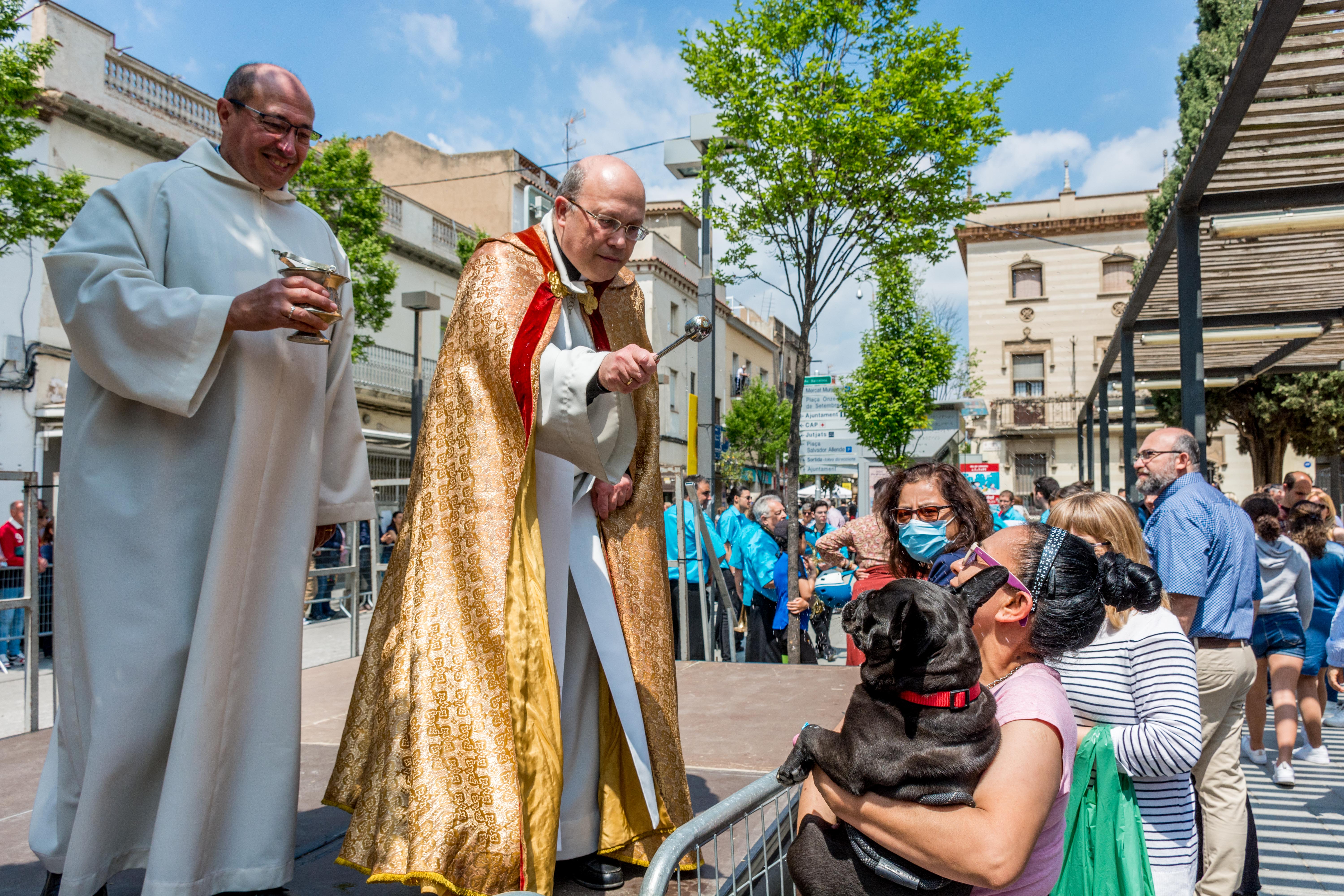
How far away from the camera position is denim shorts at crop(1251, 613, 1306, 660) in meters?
6.25

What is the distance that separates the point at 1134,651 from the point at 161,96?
20.3 m

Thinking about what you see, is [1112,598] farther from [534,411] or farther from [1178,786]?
[534,411]

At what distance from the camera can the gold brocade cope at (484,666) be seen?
2434 millimetres

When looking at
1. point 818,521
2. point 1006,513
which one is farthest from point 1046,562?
point 818,521

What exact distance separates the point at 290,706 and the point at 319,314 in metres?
1.02

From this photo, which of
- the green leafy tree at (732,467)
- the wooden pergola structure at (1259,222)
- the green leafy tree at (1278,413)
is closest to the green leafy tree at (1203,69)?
the green leafy tree at (1278,413)

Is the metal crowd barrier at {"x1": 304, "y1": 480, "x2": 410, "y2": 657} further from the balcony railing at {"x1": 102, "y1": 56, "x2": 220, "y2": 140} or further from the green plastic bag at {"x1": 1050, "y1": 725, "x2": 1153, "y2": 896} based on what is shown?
the balcony railing at {"x1": 102, "y1": 56, "x2": 220, "y2": 140}

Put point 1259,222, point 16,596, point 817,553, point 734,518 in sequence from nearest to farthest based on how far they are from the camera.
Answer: point 16,596 < point 817,553 < point 1259,222 < point 734,518

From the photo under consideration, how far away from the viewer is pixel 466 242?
83.0 ft

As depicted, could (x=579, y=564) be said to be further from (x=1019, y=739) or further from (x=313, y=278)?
(x=1019, y=739)

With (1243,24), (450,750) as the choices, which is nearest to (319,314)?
(450,750)

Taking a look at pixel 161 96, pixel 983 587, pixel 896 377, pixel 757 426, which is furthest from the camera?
pixel 757 426

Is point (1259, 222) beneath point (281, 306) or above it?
above

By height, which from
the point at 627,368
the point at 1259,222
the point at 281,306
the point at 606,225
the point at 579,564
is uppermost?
the point at 1259,222
